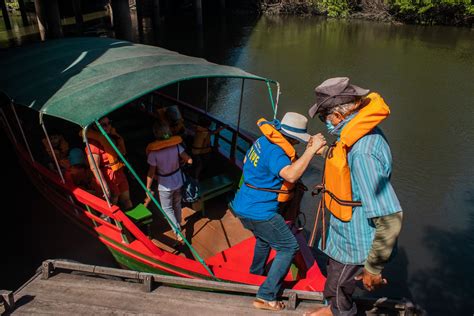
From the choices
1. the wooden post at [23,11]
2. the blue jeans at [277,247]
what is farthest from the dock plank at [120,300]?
the wooden post at [23,11]

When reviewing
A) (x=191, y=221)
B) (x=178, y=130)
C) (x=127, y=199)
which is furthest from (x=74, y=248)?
(x=178, y=130)

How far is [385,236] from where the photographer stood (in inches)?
98.7

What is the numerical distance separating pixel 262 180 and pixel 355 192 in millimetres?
997

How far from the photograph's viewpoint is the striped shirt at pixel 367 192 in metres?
2.50

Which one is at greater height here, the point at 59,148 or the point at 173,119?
the point at 173,119

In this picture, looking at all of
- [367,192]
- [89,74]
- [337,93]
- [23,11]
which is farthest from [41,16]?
[367,192]

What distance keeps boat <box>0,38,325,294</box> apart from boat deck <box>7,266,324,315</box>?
0.53 metres

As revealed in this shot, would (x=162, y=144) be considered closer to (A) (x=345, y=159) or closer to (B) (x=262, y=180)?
(B) (x=262, y=180)

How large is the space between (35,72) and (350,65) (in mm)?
15466

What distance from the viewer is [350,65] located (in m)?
18.6

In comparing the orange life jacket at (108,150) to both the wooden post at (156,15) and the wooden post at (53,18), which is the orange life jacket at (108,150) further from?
the wooden post at (156,15)

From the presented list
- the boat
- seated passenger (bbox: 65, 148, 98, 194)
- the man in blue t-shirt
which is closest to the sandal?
the man in blue t-shirt

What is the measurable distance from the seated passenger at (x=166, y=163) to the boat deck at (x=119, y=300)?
988mm

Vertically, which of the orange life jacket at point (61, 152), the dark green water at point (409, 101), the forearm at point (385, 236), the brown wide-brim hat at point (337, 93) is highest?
the brown wide-brim hat at point (337, 93)
